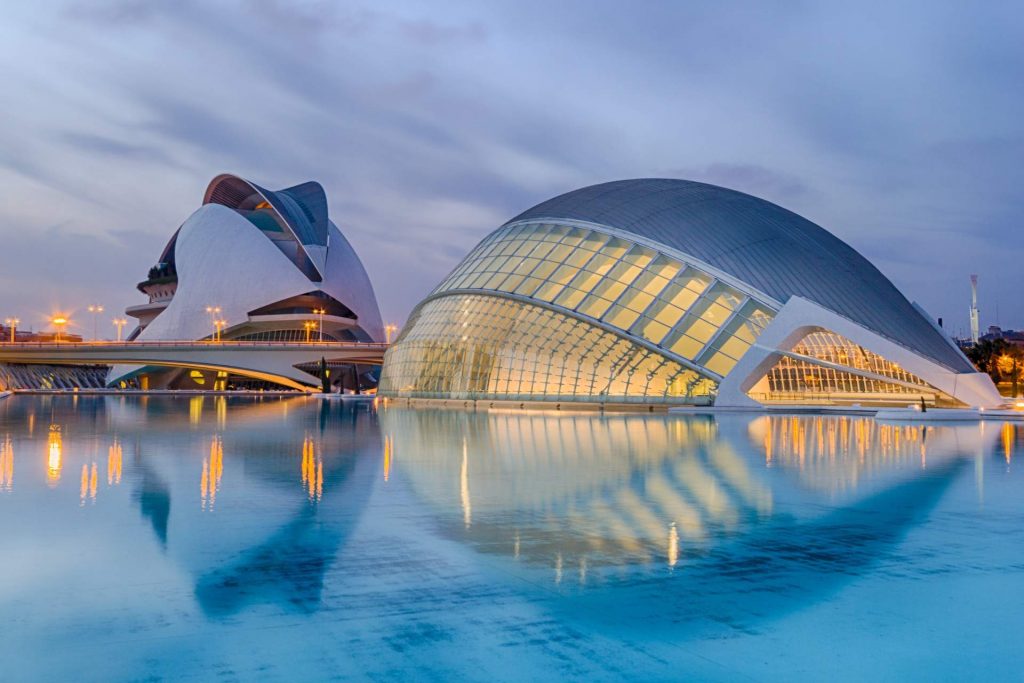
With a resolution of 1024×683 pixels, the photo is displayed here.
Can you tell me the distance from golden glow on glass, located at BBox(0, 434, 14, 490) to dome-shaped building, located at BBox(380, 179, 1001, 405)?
2188 centimetres

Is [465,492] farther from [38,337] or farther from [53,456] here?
[38,337]

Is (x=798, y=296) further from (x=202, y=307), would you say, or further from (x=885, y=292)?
(x=202, y=307)

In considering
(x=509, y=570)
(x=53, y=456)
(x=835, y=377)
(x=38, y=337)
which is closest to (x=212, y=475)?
(x=53, y=456)

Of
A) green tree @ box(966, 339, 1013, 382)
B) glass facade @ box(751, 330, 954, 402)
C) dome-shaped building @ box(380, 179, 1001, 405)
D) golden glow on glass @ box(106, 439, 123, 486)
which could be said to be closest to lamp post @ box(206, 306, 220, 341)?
dome-shaped building @ box(380, 179, 1001, 405)

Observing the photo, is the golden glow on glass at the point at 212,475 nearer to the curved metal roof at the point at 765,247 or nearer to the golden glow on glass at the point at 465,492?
the golden glow on glass at the point at 465,492

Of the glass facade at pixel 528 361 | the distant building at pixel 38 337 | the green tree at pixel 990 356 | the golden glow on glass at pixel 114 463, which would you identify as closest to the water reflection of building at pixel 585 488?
the golden glow on glass at pixel 114 463

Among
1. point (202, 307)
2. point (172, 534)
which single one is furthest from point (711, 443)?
point (202, 307)

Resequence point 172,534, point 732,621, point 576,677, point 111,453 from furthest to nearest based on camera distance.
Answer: point 111,453
point 172,534
point 732,621
point 576,677

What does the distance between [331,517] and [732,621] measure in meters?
4.83

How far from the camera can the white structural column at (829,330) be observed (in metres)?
34.2

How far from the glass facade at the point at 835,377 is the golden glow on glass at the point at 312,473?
22.2m

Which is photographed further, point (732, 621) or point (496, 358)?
point (496, 358)

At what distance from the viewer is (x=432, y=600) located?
607cm

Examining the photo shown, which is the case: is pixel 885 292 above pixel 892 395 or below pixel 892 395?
above
